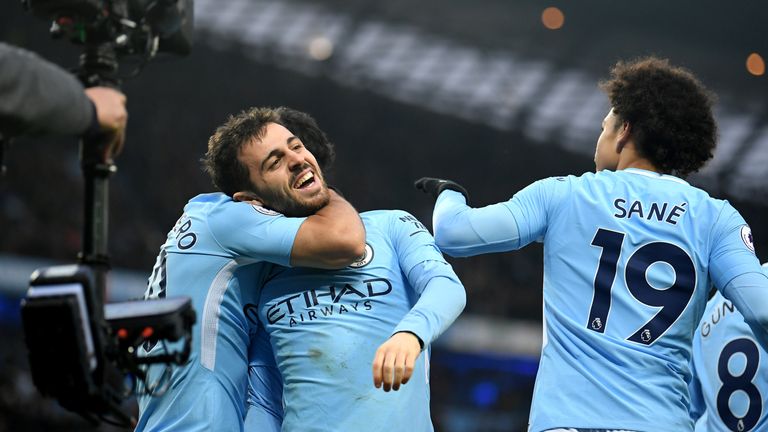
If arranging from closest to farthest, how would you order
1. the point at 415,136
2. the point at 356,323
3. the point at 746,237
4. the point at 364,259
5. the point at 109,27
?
the point at 109,27, the point at 746,237, the point at 356,323, the point at 364,259, the point at 415,136

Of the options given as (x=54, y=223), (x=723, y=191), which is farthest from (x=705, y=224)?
(x=723, y=191)

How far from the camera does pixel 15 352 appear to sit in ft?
46.7

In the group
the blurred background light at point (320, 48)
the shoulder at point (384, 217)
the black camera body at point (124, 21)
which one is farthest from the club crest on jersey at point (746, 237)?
the blurred background light at point (320, 48)

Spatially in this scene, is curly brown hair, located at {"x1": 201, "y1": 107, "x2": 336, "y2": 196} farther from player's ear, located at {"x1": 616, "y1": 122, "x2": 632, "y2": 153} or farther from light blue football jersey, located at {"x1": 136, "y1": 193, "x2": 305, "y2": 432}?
player's ear, located at {"x1": 616, "y1": 122, "x2": 632, "y2": 153}

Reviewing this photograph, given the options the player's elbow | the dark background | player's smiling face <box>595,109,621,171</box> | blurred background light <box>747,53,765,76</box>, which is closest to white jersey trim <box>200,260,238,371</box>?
the player's elbow

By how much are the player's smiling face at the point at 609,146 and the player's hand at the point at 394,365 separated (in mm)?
1213

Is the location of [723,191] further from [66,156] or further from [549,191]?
[549,191]

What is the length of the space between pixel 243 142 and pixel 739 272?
1.96 m

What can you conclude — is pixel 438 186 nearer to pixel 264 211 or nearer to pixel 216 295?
pixel 264 211

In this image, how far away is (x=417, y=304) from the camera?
3.34m

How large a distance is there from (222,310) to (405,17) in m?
16.2

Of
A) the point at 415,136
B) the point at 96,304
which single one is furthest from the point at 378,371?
the point at 415,136

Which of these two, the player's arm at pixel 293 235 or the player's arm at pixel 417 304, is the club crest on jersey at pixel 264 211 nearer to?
the player's arm at pixel 293 235

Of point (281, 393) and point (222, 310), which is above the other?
point (222, 310)
